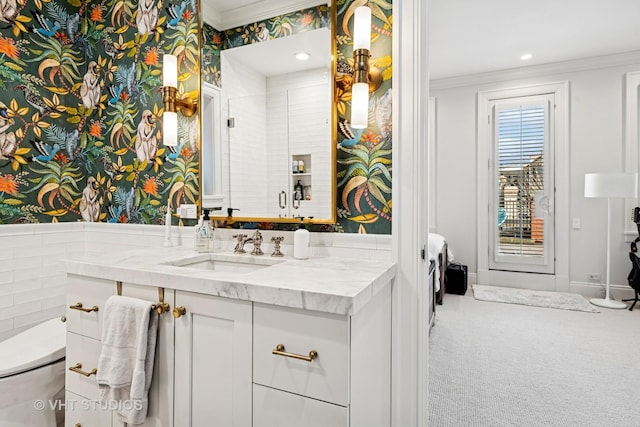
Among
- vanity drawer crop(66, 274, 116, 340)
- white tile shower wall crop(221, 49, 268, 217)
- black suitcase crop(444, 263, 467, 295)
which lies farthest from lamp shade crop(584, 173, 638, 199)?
vanity drawer crop(66, 274, 116, 340)

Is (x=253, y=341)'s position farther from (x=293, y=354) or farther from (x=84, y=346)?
(x=84, y=346)

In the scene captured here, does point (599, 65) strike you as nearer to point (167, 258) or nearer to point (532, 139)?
point (532, 139)

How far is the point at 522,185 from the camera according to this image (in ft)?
15.2

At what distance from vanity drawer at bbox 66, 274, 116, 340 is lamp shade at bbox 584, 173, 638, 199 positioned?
470 centimetres

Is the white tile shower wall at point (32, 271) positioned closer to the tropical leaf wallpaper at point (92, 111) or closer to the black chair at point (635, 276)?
the tropical leaf wallpaper at point (92, 111)

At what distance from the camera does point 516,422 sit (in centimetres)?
189

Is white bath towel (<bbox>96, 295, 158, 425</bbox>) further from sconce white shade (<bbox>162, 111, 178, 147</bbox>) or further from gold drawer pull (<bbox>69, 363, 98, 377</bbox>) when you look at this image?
sconce white shade (<bbox>162, 111, 178, 147</bbox>)

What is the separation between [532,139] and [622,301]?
218cm

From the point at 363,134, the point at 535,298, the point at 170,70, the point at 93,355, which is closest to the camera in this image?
the point at 93,355

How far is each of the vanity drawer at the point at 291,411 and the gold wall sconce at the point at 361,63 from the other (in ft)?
3.51

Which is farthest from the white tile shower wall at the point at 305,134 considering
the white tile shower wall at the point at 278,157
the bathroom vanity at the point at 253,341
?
the bathroom vanity at the point at 253,341

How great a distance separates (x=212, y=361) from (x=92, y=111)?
207cm

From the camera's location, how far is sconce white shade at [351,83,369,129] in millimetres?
1477

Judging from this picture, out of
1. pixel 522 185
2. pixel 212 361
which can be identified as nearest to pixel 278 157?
pixel 212 361
